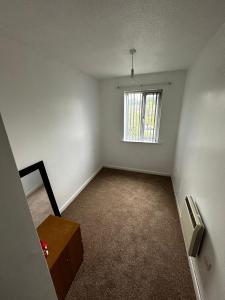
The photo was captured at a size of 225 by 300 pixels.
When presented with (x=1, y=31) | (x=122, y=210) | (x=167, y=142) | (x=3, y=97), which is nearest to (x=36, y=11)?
(x=1, y=31)

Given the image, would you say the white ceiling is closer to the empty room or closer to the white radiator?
the empty room

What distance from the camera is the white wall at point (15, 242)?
0.54 meters

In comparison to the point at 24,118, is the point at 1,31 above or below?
above

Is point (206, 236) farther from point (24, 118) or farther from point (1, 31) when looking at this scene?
point (1, 31)

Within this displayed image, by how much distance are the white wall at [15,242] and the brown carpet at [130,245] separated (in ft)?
2.80

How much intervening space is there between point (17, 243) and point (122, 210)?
1.87 meters

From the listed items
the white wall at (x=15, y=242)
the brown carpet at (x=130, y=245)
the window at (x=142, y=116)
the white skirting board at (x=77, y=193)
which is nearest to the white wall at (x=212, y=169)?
the brown carpet at (x=130, y=245)

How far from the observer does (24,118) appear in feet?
5.07

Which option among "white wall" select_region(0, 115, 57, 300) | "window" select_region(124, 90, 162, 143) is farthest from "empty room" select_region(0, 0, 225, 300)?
"window" select_region(124, 90, 162, 143)

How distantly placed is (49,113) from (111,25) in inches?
51.0

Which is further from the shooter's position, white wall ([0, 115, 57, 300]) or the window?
A: the window

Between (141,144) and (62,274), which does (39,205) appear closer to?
(62,274)

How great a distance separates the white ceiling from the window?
1.20 m

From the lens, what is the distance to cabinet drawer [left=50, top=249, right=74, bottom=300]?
3.64 feet
